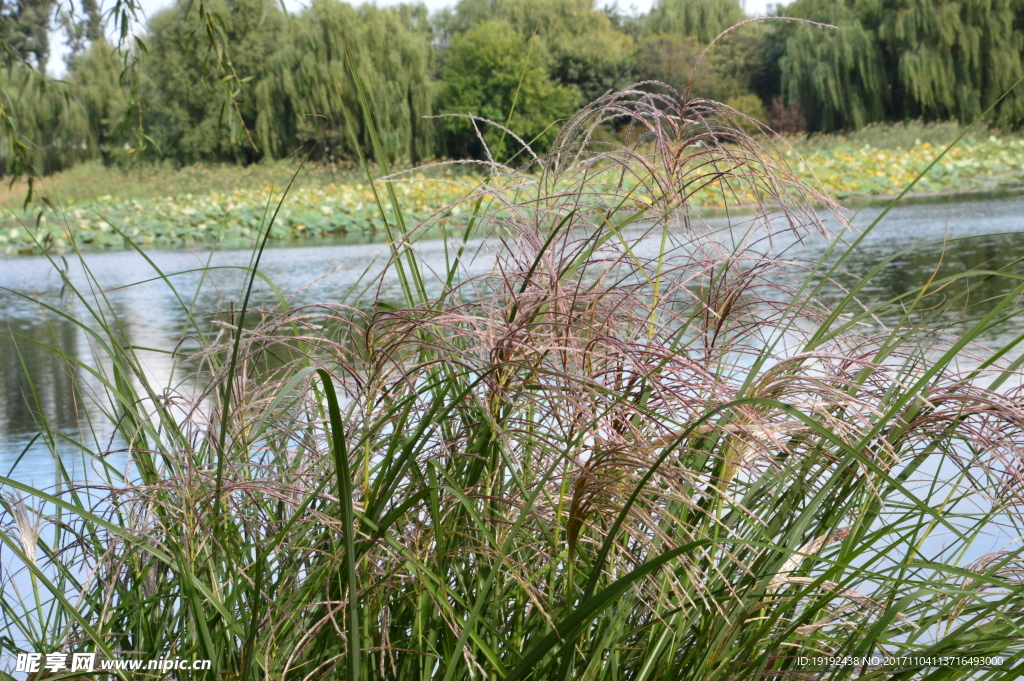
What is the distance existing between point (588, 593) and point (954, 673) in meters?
0.38

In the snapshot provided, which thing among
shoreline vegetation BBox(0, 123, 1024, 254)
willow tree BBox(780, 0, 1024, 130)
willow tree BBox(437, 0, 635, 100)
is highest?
willow tree BBox(437, 0, 635, 100)

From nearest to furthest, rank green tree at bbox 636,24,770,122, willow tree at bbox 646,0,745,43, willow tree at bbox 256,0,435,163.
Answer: willow tree at bbox 256,0,435,163
green tree at bbox 636,24,770,122
willow tree at bbox 646,0,745,43

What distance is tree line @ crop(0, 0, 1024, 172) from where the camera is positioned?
12.1 m

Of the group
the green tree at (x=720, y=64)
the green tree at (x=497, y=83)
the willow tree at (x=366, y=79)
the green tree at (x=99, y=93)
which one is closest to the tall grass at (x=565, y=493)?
the willow tree at (x=366, y=79)

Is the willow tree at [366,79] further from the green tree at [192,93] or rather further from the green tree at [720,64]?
the green tree at [720,64]

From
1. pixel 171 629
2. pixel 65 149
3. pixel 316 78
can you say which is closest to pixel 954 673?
pixel 171 629

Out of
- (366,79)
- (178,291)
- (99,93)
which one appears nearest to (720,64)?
(366,79)

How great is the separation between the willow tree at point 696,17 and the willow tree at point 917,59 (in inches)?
74.7

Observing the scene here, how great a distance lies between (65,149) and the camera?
46.5ft

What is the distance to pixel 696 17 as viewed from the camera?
643 inches

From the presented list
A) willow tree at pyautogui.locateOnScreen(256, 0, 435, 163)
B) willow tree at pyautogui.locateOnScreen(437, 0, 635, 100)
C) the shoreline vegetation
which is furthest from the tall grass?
willow tree at pyautogui.locateOnScreen(437, 0, 635, 100)

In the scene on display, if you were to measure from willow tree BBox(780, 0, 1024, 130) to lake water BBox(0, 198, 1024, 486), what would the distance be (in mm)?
6510

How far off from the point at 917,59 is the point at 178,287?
11.6 meters

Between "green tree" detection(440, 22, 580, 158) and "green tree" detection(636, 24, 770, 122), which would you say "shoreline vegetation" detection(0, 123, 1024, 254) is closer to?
"green tree" detection(440, 22, 580, 158)
